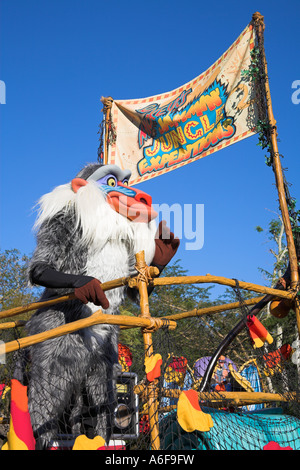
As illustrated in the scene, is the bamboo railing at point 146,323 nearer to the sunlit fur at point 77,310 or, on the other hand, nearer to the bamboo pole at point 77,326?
the bamboo pole at point 77,326

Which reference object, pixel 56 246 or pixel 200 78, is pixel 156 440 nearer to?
pixel 56 246

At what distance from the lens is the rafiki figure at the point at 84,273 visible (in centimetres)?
194

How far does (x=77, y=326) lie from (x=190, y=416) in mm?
476

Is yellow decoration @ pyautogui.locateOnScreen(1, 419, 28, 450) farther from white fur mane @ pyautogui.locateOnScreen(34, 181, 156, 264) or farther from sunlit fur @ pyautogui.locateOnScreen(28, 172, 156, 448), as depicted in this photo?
white fur mane @ pyautogui.locateOnScreen(34, 181, 156, 264)

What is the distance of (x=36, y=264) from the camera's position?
2.06 m

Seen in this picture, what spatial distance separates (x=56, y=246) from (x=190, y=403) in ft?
3.16

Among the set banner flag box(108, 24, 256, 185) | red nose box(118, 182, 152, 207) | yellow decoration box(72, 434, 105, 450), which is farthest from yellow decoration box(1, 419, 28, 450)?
banner flag box(108, 24, 256, 185)

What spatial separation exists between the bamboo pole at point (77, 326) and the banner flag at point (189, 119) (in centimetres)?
162

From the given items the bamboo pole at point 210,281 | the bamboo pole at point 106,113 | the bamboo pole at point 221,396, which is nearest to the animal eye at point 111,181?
the bamboo pole at point 210,281

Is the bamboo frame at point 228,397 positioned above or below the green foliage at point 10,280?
below

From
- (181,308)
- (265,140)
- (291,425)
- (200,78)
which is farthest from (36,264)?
(181,308)

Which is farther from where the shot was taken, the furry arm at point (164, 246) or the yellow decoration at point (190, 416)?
the furry arm at point (164, 246)

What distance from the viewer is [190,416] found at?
1517 mm

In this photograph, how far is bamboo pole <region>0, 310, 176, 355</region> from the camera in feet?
5.15
